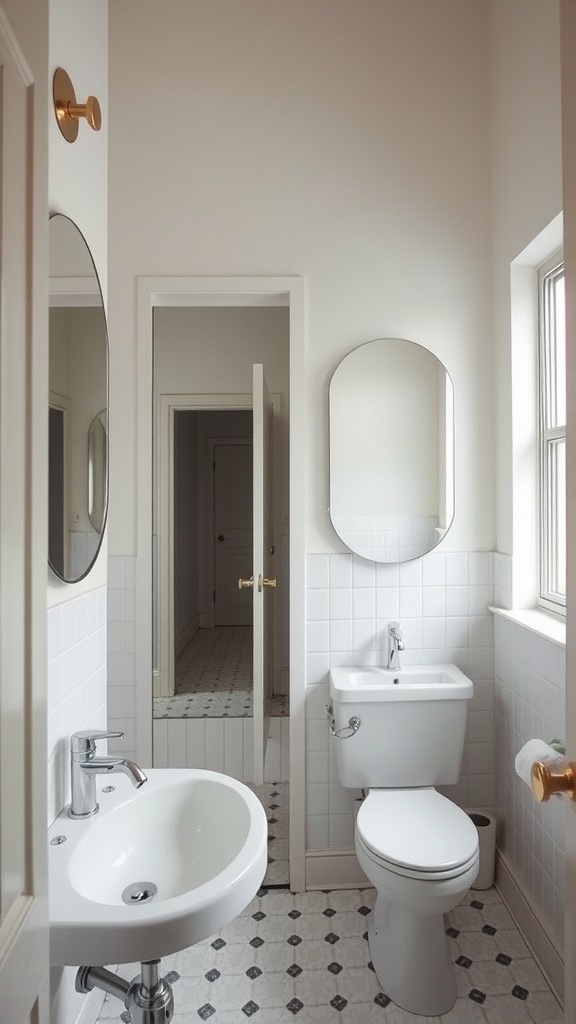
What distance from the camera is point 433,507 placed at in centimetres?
206

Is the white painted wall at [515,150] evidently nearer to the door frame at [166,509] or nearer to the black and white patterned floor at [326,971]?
the black and white patterned floor at [326,971]

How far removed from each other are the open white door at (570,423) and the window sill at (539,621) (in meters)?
0.89

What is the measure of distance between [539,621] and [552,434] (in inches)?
24.0

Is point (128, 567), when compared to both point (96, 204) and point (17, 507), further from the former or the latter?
point (17, 507)

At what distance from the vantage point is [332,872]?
1995 millimetres

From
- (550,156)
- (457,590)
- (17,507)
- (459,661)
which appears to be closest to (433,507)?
(457,590)

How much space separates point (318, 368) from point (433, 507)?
0.66 metres

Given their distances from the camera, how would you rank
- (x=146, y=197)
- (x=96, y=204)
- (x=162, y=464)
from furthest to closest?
(x=162, y=464), (x=146, y=197), (x=96, y=204)

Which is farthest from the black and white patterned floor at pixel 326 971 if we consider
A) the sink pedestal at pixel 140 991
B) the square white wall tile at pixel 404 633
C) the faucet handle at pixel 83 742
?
the faucet handle at pixel 83 742

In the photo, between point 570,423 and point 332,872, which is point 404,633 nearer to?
point 332,872

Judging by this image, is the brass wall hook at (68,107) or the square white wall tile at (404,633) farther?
the square white wall tile at (404,633)

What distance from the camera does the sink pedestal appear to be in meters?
1.05

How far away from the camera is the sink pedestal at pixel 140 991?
3.46 feet

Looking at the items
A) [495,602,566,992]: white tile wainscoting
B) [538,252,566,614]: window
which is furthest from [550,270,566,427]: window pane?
[495,602,566,992]: white tile wainscoting
